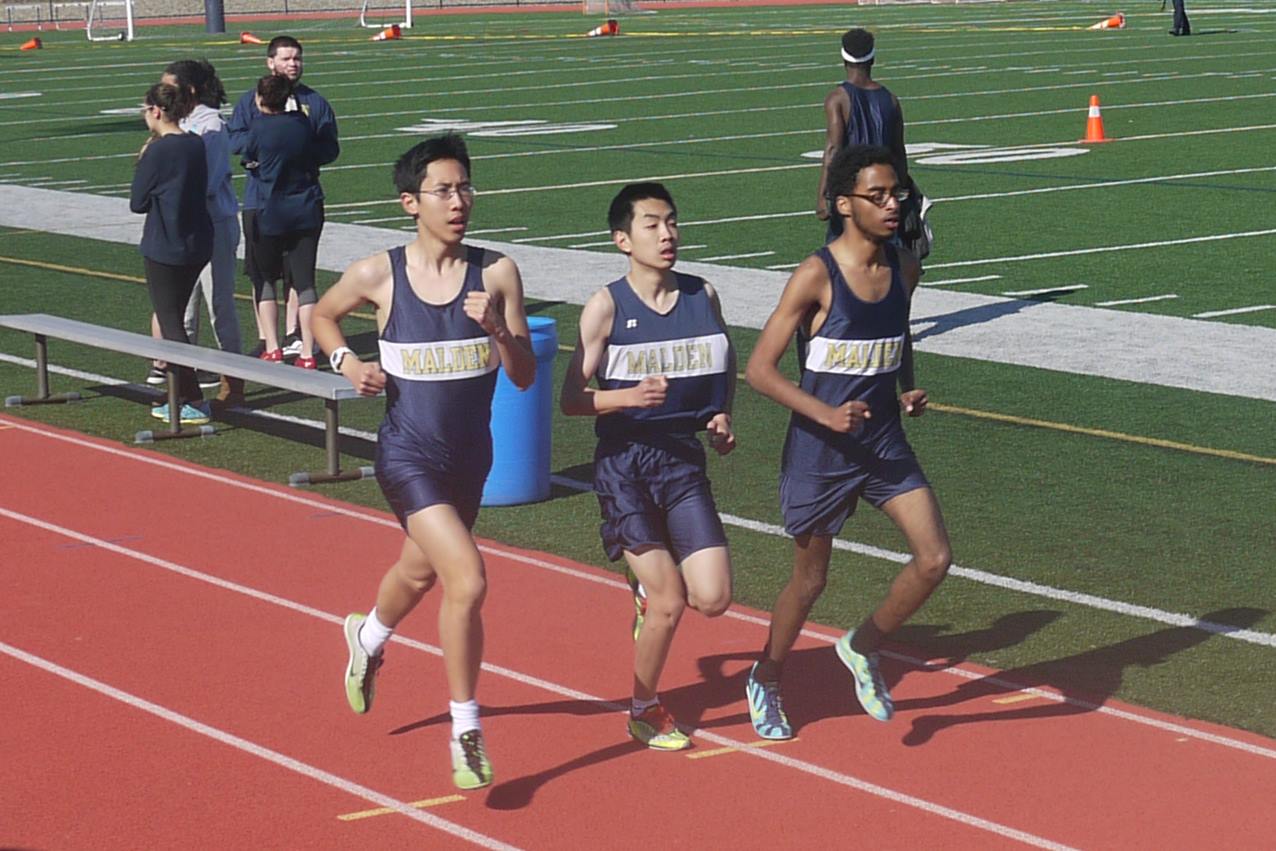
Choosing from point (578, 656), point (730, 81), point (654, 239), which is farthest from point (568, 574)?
point (730, 81)

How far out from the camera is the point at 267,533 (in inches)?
406

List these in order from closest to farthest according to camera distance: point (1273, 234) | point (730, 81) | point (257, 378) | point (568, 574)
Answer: point (568, 574) → point (257, 378) → point (1273, 234) → point (730, 81)

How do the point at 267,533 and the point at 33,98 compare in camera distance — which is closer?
the point at 267,533

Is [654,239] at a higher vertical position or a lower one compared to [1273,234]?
higher

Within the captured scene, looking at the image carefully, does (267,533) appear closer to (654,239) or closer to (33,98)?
(654,239)

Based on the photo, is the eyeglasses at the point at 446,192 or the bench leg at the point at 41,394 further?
the bench leg at the point at 41,394

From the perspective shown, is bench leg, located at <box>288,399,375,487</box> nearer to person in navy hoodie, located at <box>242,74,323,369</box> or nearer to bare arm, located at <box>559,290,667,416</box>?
person in navy hoodie, located at <box>242,74,323,369</box>

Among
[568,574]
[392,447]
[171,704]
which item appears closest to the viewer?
[392,447]

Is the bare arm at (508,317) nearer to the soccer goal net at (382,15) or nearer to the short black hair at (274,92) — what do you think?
the short black hair at (274,92)

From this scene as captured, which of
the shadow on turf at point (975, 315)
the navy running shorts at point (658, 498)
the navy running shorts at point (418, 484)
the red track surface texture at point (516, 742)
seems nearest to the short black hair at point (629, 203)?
the navy running shorts at point (658, 498)

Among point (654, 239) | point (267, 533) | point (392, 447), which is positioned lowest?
point (267, 533)

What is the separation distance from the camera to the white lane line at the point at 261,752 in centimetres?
648

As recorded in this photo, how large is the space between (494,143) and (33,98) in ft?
49.2

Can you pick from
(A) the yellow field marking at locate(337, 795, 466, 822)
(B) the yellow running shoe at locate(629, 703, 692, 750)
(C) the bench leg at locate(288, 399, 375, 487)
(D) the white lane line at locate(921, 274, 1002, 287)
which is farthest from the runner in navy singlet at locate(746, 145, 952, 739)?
(D) the white lane line at locate(921, 274, 1002, 287)
